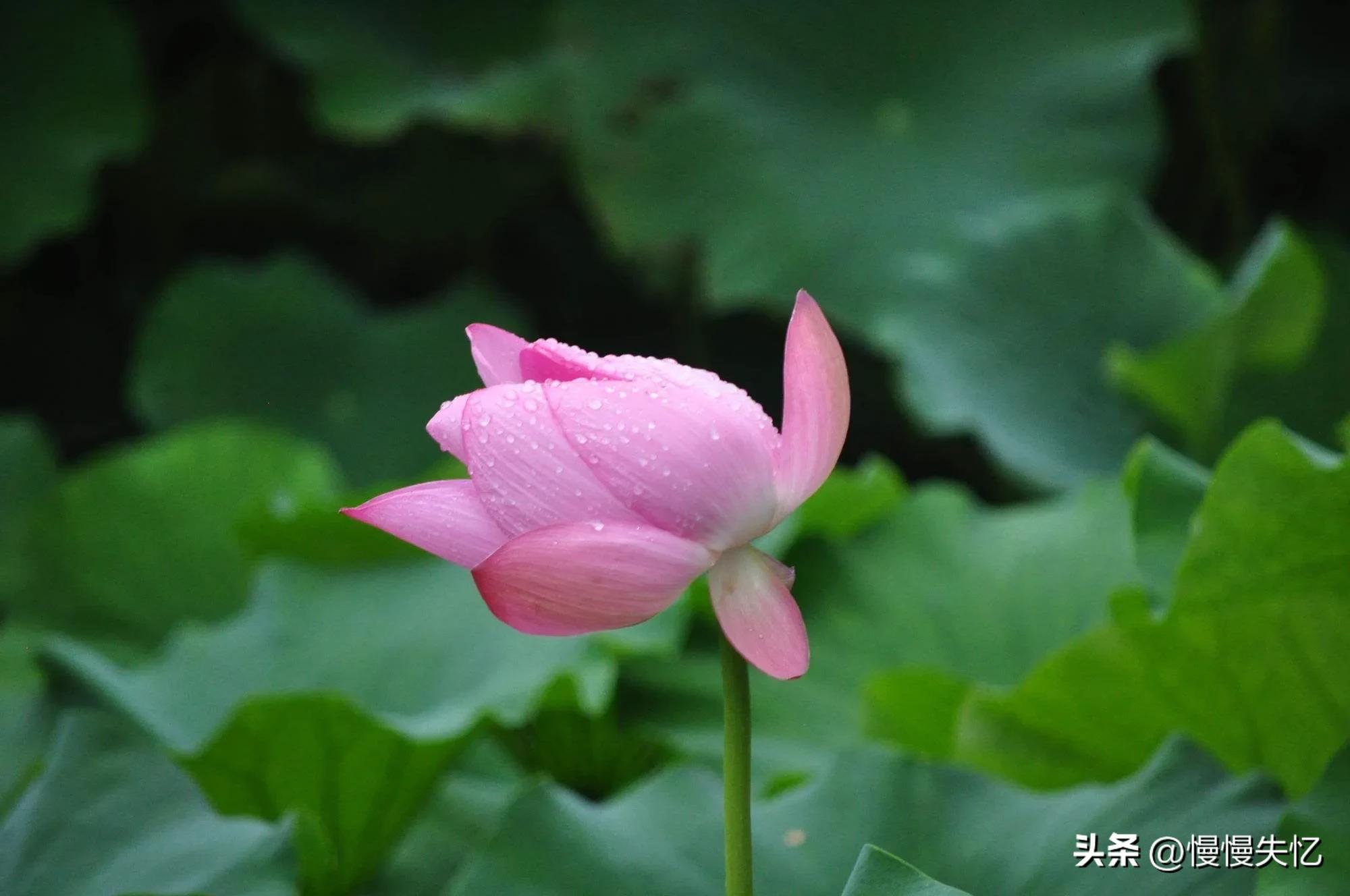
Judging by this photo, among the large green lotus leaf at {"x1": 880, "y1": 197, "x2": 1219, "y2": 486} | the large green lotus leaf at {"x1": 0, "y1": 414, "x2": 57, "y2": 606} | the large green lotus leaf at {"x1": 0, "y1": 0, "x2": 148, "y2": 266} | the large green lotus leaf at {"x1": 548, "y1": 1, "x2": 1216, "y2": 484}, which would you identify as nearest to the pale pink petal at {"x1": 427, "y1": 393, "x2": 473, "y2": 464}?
the large green lotus leaf at {"x1": 880, "y1": 197, "x2": 1219, "y2": 486}

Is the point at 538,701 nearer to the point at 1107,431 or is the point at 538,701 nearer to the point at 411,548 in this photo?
the point at 411,548

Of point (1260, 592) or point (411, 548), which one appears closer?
point (1260, 592)

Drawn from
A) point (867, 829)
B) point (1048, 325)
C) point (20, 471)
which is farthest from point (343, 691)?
point (20, 471)

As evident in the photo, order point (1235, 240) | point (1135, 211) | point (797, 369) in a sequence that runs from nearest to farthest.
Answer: point (797, 369) → point (1135, 211) → point (1235, 240)

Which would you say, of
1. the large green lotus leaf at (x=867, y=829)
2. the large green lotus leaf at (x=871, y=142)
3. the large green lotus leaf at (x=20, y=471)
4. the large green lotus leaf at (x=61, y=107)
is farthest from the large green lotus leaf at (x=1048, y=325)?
the large green lotus leaf at (x=61, y=107)

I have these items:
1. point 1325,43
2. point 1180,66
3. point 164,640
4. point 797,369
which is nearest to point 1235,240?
point 1180,66

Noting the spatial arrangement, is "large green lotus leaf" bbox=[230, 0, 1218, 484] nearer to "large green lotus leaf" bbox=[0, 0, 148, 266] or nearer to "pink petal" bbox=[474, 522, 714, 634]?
"large green lotus leaf" bbox=[0, 0, 148, 266]

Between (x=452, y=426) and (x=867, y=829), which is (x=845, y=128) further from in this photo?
(x=452, y=426)
